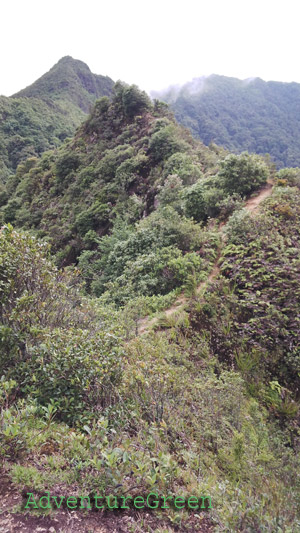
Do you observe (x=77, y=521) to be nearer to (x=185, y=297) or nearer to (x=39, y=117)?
(x=185, y=297)

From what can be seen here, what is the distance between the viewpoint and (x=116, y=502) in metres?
1.95

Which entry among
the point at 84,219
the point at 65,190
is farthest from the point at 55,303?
the point at 65,190

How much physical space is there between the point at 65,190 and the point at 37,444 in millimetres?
21320

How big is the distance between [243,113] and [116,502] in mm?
128188

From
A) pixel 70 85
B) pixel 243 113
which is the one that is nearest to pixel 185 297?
pixel 70 85

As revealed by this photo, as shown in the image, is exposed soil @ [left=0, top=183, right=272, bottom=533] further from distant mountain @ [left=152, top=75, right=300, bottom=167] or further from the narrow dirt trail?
distant mountain @ [left=152, top=75, right=300, bottom=167]

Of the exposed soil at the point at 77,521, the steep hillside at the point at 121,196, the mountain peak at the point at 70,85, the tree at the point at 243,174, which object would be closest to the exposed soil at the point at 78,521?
the exposed soil at the point at 77,521

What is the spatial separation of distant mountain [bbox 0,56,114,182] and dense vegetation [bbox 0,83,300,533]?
35.7m

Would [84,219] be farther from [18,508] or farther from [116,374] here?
[18,508]

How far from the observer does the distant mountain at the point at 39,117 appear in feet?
171

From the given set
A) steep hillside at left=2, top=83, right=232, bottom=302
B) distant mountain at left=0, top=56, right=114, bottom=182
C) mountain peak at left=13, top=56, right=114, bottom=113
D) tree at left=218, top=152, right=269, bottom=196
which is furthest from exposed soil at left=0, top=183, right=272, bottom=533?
mountain peak at left=13, top=56, right=114, bottom=113

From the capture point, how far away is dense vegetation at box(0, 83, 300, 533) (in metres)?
2.12

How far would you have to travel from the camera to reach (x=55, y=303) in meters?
3.87

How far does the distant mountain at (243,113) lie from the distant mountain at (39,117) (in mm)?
33520
